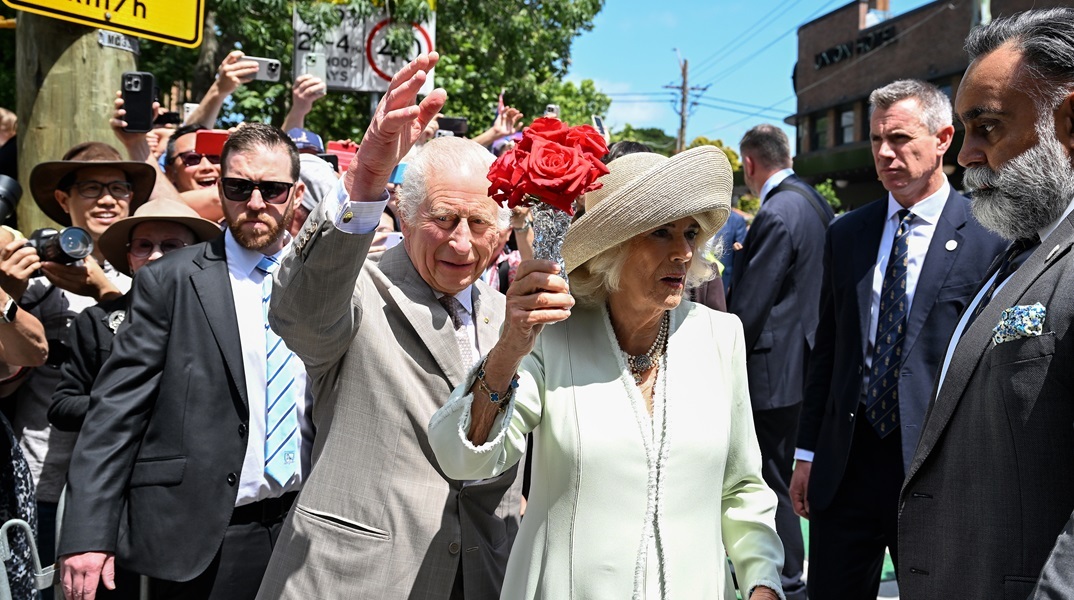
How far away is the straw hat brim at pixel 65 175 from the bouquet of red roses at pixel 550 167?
287 centimetres

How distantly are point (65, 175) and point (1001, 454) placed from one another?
403 cm

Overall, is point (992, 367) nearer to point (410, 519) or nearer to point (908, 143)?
point (410, 519)

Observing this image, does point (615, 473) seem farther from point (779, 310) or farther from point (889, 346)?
point (779, 310)

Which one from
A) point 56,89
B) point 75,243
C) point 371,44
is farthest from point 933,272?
point 371,44

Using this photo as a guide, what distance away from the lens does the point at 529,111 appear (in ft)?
62.4

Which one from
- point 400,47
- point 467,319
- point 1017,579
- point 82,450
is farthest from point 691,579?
point 400,47

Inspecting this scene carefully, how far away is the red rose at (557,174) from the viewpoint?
2102mm

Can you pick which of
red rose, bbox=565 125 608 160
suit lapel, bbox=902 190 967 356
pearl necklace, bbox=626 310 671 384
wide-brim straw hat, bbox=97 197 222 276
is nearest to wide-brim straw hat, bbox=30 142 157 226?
wide-brim straw hat, bbox=97 197 222 276

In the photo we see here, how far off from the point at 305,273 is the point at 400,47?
6.03m

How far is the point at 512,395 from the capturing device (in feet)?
7.57

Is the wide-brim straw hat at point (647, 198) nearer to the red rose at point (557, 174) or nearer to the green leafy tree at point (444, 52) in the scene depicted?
the red rose at point (557, 174)

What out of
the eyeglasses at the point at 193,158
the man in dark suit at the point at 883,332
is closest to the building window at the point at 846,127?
the man in dark suit at the point at 883,332

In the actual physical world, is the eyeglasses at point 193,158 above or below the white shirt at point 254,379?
above

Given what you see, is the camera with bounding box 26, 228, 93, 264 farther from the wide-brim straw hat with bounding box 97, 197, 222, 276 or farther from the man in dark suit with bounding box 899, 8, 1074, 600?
the man in dark suit with bounding box 899, 8, 1074, 600
